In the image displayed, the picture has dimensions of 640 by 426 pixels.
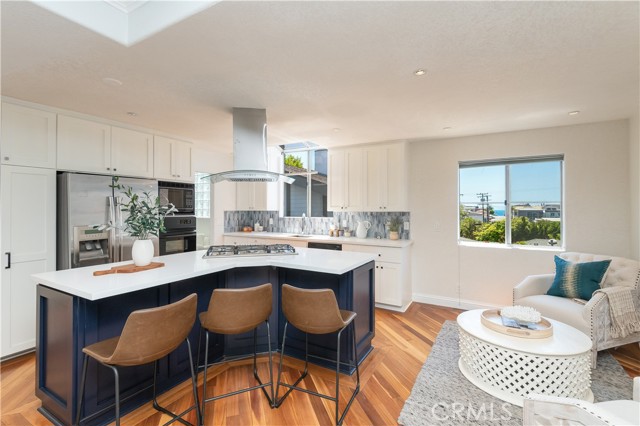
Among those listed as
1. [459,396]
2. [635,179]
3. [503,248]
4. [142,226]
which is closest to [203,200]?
[142,226]

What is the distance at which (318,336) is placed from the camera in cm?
263

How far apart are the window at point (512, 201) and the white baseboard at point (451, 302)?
2.95ft

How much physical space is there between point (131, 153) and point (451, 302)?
4856 millimetres

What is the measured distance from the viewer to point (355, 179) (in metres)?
4.70

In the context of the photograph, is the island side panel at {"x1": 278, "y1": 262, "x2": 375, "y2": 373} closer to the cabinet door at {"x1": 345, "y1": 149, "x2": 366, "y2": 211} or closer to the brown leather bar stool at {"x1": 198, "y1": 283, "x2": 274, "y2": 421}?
the brown leather bar stool at {"x1": 198, "y1": 283, "x2": 274, "y2": 421}

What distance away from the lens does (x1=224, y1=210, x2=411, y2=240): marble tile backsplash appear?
4.77 m

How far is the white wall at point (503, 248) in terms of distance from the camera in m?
3.42

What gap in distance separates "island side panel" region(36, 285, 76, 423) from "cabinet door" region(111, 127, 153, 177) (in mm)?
2039

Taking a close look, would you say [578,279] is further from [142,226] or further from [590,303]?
[142,226]

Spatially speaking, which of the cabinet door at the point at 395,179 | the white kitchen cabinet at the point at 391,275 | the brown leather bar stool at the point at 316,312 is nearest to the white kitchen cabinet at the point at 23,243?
the brown leather bar stool at the point at 316,312

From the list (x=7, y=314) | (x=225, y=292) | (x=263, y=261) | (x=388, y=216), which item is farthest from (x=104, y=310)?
(x=388, y=216)

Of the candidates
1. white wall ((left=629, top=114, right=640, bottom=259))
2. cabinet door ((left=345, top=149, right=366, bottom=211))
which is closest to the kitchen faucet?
cabinet door ((left=345, top=149, right=366, bottom=211))

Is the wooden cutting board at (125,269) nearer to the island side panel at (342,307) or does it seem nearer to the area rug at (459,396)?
the island side panel at (342,307)

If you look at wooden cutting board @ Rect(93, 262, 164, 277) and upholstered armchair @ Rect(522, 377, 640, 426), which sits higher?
wooden cutting board @ Rect(93, 262, 164, 277)
